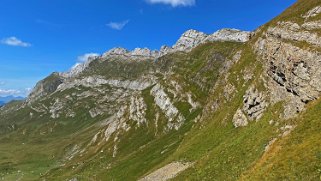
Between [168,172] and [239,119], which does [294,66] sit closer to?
[239,119]

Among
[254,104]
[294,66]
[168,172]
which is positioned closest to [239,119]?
[254,104]

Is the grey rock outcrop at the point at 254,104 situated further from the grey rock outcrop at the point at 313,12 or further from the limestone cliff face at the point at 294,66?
the grey rock outcrop at the point at 313,12

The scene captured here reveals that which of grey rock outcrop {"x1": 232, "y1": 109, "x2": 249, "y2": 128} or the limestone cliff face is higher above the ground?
the limestone cliff face

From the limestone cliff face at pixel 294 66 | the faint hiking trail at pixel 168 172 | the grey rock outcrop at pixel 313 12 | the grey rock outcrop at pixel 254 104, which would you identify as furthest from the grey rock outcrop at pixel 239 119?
the grey rock outcrop at pixel 313 12

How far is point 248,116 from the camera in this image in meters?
85.4

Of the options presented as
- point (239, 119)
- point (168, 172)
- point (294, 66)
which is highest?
point (294, 66)

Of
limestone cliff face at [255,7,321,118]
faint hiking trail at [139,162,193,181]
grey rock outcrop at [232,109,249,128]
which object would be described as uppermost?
limestone cliff face at [255,7,321,118]

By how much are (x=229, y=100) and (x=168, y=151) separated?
1158 inches

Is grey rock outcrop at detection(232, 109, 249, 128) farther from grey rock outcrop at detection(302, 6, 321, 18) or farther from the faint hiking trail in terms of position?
grey rock outcrop at detection(302, 6, 321, 18)

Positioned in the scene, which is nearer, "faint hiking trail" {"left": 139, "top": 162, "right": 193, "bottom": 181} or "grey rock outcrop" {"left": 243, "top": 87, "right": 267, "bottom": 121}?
"grey rock outcrop" {"left": 243, "top": 87, "right": 267, "bottom": 121}

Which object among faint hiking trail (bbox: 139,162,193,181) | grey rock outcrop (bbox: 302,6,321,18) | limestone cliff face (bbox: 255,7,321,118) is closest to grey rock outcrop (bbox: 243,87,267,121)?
limestone cliff face (bbox: 255,7,321,118)

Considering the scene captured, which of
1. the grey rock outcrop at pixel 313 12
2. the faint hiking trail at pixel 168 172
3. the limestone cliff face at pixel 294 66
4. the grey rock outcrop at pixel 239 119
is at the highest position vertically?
the grey rock outcrop at pixel 313 12

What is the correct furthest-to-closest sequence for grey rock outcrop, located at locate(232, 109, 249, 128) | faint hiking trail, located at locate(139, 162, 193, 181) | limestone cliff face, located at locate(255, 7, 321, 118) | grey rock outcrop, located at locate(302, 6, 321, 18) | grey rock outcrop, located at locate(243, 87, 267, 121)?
faint hiking trail, located at locate(139, 162, 193, 181) < grey rock outcrop, located at locate(302, 6, 321, 18) < grey rock outcrop, located at locate(232, 109, 249, 128) < grey rock outcrop, located at locate(243, 87, 267, 121) < limestone cliff face, located at locate(255, 7, 321, 118)

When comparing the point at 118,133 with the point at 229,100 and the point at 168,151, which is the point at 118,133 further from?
the point at 229,100
